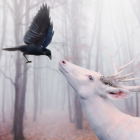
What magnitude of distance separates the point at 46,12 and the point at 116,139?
3.28 ft

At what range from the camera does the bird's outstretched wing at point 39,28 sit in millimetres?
675

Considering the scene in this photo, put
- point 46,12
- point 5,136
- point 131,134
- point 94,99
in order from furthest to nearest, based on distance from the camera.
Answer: point 5,136, point 94,99, point 131,134, point 46,12

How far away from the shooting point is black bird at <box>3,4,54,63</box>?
68 cm

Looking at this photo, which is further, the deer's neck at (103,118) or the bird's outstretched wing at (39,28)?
the deer's neck at (103,118)

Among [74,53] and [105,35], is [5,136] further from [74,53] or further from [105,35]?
[105,35]

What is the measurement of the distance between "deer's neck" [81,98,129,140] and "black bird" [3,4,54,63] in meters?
0.55

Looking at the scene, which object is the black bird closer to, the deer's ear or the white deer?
the white deer

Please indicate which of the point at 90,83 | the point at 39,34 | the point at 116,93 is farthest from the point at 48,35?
the point at 116,93

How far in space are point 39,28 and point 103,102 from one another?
2.47 ft

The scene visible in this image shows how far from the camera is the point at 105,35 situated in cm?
1411

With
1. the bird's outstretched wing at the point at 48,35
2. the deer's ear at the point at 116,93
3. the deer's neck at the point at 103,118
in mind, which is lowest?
the deer's neck at the point at 103,118

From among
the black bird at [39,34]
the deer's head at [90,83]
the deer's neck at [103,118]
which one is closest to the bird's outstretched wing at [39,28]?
the black bird at [39,34]

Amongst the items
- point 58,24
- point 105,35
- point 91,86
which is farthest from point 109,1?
point 91,86

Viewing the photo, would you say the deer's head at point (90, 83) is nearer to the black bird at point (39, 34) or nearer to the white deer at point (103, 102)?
the white deer at point (103, 102)
